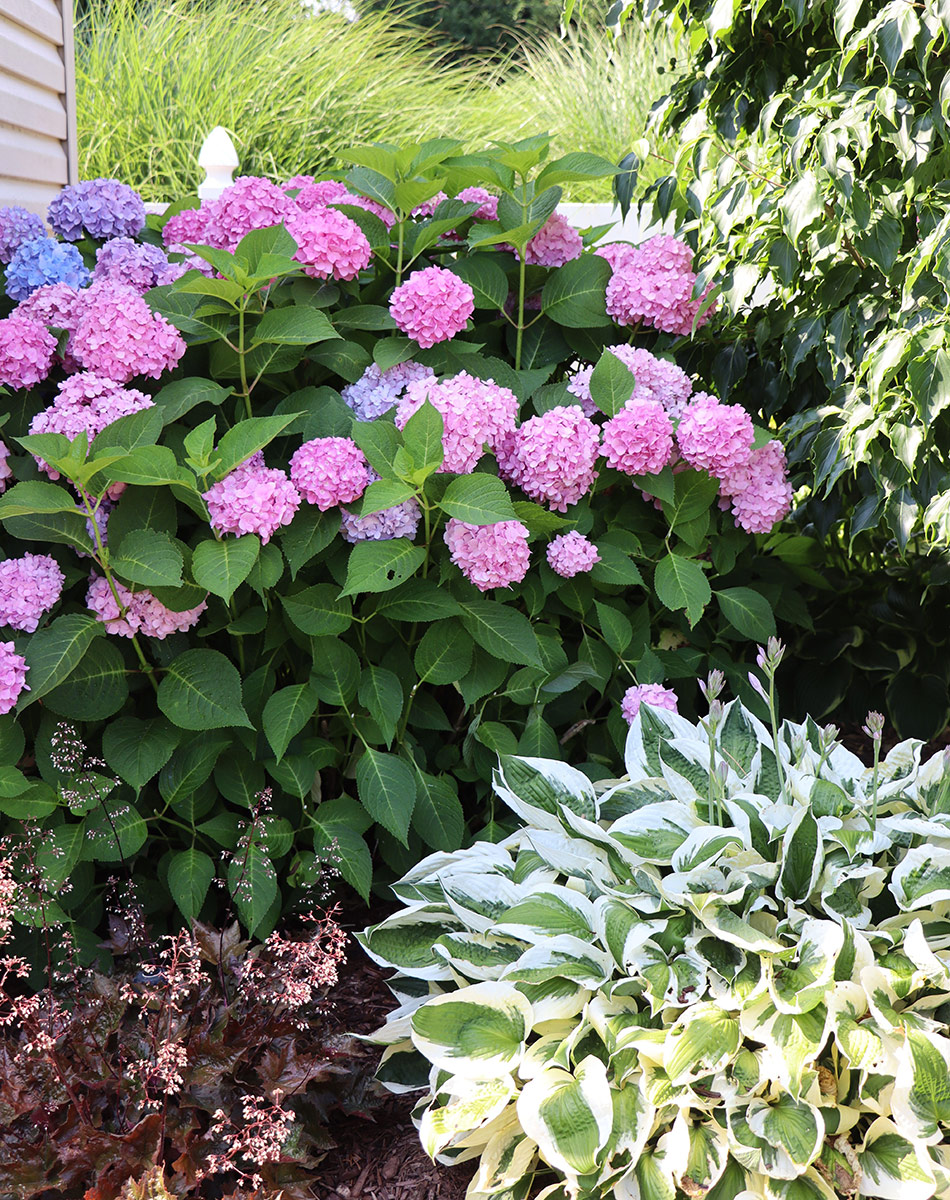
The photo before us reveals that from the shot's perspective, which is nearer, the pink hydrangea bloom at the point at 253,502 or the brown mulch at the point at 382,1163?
the brown mulch at the point at 382,1163

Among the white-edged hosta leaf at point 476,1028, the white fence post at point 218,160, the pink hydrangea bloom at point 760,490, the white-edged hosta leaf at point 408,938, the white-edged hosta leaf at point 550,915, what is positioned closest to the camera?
the white-edged hosta leaf at point 476,1028

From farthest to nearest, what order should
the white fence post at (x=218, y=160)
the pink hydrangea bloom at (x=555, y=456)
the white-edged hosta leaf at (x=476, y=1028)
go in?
1. the white fence post at (x=218, y=160)
2. the pink hydrangea bloom at (x=555, y=456)
3. the white-edged hosta leaf at (x=476, y=1028)

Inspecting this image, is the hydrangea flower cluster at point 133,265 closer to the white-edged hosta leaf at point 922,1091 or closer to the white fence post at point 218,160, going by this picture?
the white-edged hosta leaf at point 922,1091

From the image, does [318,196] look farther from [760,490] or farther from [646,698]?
[646,698]

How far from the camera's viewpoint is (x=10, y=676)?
5.54 feet

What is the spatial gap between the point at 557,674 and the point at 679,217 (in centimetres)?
108

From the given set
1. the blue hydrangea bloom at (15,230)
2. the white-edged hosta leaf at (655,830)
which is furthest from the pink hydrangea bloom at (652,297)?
the blue hydrangea bloom at (15,230)

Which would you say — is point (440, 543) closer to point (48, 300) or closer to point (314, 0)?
point (48, 300)

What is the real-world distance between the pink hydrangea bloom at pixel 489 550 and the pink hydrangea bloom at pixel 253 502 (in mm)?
277

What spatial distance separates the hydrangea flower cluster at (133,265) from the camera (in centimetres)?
210

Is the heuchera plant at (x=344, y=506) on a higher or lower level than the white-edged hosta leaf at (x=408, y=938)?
higher

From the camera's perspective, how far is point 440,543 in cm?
194

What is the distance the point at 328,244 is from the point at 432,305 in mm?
214

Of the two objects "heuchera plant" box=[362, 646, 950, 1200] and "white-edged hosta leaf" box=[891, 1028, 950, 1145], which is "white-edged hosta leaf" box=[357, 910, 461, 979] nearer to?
"heuchera plant" box=[362, 646, 950, 1200]
